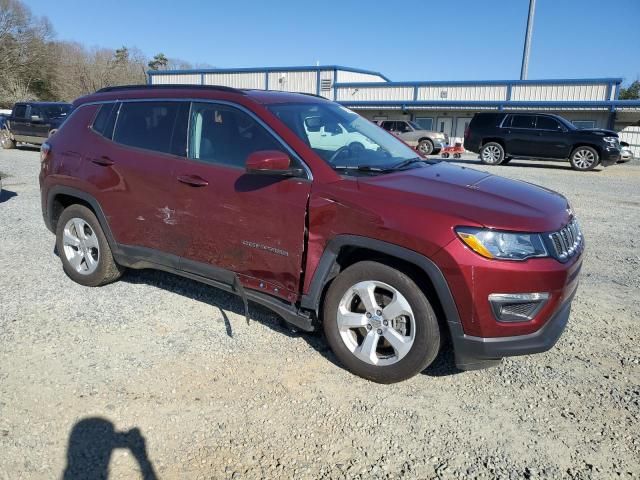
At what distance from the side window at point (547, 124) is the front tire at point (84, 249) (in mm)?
17182

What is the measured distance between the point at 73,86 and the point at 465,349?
63254 millimetres

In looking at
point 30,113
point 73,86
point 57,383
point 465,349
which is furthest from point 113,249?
point 73,86

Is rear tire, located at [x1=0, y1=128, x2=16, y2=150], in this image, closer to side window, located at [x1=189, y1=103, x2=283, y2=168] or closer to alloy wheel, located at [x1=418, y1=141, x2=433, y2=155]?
alloy wheel, located at [x1=418, y1=141, x2=433, y2=155]

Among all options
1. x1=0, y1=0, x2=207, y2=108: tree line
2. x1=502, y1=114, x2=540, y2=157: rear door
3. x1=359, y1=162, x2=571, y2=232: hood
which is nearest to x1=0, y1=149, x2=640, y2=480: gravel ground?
x1=359, y1=162, x2=571, y2=232: hood

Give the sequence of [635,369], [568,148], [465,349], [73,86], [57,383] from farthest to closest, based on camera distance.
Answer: [73,86], [568,148], [635,369], [57,383], [465,349]

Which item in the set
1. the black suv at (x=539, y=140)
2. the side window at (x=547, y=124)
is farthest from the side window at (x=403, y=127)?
the side window at (x=547, y=124)

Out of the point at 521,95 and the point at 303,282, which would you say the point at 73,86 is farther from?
the point at 303,282

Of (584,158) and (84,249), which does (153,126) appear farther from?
(584,158)

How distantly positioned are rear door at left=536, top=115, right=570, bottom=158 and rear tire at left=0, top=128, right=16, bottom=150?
19.9 meters

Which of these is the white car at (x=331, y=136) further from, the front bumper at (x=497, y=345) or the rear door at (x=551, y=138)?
the rear door at (x=551, y=138)

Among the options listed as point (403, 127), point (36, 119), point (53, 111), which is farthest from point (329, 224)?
point (403, 127)

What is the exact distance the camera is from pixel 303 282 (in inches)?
135

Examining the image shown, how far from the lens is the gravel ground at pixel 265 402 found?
8.48 ft

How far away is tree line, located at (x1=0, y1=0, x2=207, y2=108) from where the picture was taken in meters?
51.8
